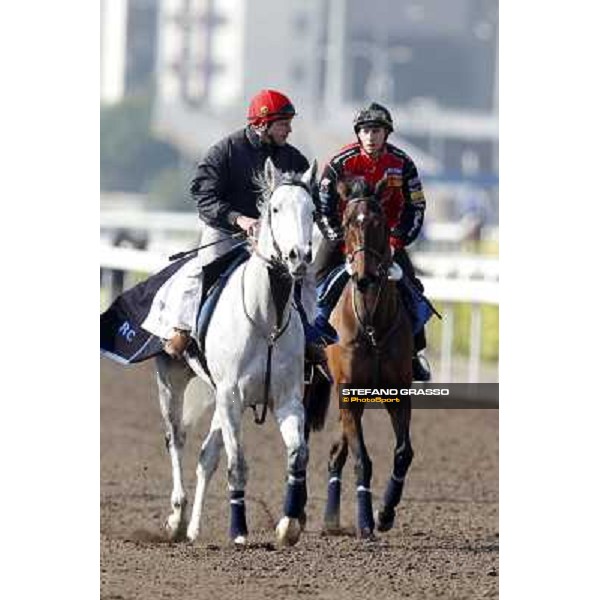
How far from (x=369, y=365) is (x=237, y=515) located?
38.0 inches

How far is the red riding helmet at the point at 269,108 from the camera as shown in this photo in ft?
24.8

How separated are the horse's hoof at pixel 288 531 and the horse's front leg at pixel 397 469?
0.60 meters

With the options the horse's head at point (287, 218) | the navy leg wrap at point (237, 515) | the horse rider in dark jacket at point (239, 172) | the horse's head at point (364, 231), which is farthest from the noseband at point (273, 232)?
the navy leg wrap at point (237, 515)

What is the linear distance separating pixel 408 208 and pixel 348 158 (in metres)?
0.31

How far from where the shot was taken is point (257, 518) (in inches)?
354

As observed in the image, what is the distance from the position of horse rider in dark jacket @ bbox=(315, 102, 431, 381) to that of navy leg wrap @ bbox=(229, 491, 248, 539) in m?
1.15

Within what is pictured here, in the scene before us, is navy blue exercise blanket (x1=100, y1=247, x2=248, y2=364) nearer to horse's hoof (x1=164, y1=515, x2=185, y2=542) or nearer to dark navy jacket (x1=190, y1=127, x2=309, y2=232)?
dark navy jacket (x1=190, y1=127, x2=309, y2=232)

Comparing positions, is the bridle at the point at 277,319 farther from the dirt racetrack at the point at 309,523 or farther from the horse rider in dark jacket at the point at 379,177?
the dirt racetrack at the point at 309,523

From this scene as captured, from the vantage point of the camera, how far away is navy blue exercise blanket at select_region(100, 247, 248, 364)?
26.6 feet

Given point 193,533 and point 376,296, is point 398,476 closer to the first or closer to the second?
point 376,296

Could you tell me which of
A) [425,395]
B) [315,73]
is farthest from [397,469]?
[315,73]

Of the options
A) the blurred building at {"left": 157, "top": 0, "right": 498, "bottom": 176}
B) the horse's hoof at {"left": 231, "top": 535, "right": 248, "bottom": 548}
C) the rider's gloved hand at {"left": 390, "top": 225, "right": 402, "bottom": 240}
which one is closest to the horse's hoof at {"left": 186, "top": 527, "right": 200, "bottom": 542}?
the horse's hoof at {"left": 231, "top": 535, "right": 248, "bottom": 548}
